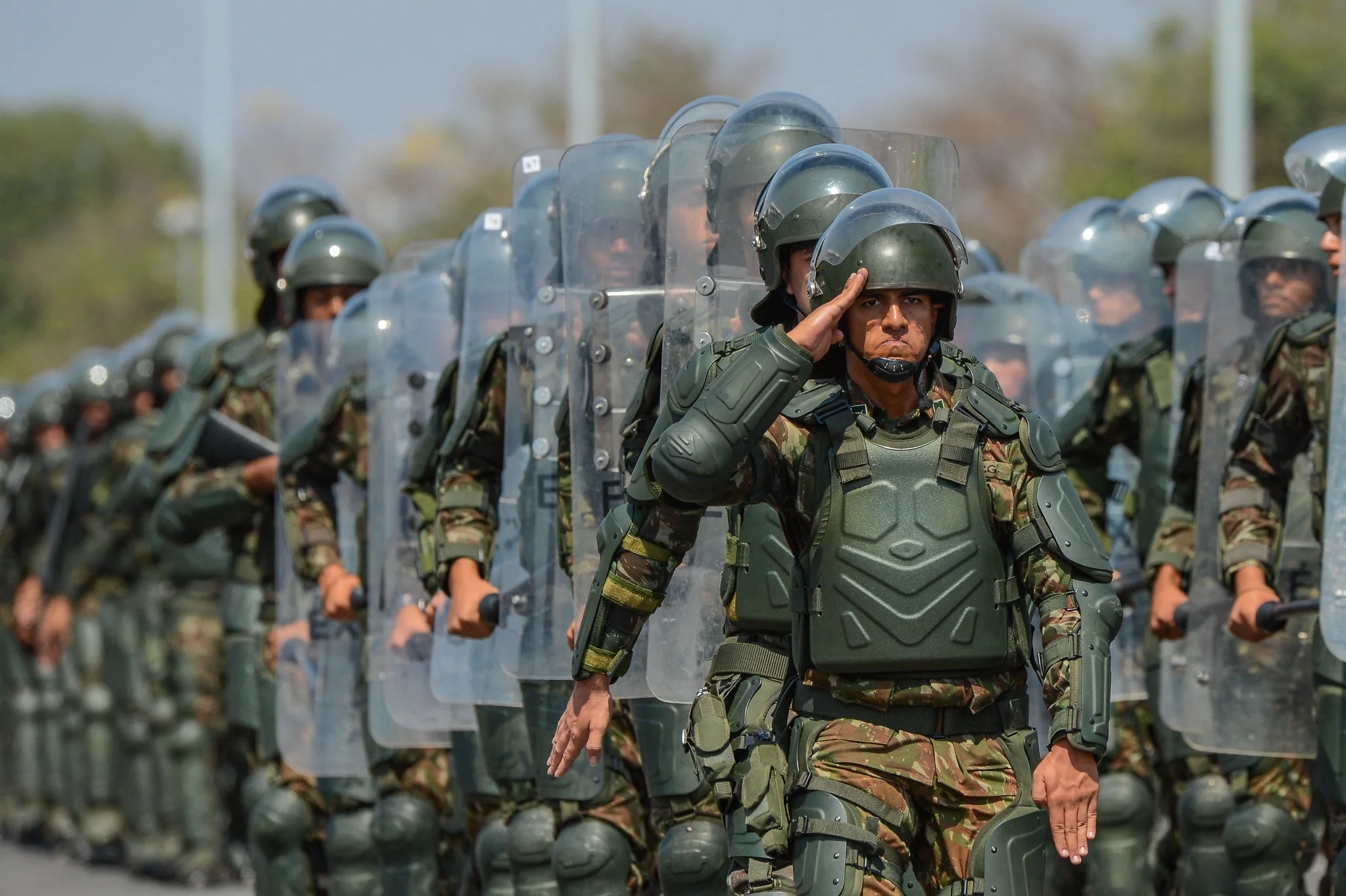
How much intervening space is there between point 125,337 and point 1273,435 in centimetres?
5481

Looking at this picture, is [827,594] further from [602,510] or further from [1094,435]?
[1094,435]

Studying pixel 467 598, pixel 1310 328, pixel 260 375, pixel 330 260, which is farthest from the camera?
pixel 260 375

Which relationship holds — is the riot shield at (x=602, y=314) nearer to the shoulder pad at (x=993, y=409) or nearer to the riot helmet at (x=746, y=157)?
the riot helmet at (x=746, y=157)

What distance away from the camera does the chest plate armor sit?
16.7 feet

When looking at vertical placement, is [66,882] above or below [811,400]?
below

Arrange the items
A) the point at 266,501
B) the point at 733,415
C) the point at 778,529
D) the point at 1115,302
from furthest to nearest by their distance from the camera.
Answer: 1. the point at 266,501
2. the point at 1115,302
3. the point at 778,529
4. the point at 733,415

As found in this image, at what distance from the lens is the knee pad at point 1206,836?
7.61 metres

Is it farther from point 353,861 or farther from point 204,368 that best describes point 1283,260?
point 204,368

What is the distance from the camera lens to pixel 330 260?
928 cm

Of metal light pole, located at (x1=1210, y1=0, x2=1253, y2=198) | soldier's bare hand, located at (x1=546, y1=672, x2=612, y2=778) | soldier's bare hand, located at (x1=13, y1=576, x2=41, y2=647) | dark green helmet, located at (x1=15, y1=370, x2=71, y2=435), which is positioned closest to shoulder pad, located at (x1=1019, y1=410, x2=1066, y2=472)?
soldier's bare hand, located at (x1=546, y1=672, x2=612, y2=778)

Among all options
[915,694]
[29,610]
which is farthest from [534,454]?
[29,610]

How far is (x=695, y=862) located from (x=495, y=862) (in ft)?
3.90

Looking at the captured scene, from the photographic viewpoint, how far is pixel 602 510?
6664mm

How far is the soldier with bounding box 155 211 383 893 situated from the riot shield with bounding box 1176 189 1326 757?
2.93 m
